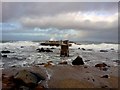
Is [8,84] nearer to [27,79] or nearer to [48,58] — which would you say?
[27,79]

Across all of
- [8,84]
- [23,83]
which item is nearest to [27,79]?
[23,83]

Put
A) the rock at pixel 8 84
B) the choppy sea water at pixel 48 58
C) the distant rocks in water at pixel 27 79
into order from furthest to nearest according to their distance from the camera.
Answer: the choppy sea water at pixel 48 58 → the distant rocks in water at pixel 27 79 → the rock at pixel 8 84

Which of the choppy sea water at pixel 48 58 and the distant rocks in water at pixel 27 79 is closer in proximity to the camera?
the distant rocks in water at pixel 27 79

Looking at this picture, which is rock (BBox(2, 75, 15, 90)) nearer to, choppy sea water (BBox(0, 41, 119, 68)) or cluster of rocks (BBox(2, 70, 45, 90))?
cluster of rocks (BBox(2, 70, 45, 90))

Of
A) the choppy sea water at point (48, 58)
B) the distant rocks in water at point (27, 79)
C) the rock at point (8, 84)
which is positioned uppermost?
the distant rocks in water at point (27, 79)

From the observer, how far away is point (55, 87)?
9617 mm

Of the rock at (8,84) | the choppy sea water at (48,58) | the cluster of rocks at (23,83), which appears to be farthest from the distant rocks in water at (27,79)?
the choppy sea water at (48,58)

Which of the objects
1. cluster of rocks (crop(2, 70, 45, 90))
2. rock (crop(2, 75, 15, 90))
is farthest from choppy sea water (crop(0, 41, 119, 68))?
cluster of rocks (crop(2, 70, 45, 90))

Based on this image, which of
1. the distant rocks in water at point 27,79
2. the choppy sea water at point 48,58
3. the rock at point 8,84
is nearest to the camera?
the rock at point 8,84

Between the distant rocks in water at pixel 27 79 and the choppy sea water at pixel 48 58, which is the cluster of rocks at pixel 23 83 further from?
the choppy sea water at pixel 48 58

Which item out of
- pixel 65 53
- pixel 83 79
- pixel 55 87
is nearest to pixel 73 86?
pixel 55 87

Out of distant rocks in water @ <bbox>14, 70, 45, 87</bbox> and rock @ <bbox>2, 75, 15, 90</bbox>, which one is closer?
rock @ <bbox>2, 75, 15, 90</bbox>

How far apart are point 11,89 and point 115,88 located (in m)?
4.34

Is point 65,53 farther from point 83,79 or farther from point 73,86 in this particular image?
point 73,86
